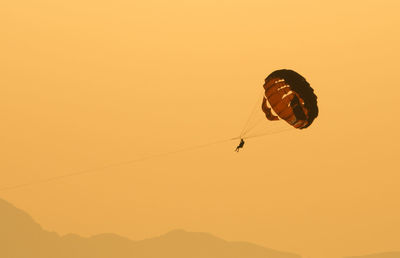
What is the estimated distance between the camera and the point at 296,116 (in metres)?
33.8

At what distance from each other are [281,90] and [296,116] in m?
1.69

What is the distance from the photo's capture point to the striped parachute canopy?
33188mm

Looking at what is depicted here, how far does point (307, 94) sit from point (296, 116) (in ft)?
4.58

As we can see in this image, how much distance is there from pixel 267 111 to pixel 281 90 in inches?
89.6

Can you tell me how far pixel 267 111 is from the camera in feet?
119

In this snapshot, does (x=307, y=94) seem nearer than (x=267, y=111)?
Yes

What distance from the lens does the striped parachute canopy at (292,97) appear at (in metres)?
33.2

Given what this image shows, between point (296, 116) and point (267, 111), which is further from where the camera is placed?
point (267, 111)

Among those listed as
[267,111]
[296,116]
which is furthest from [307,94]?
[267,111]

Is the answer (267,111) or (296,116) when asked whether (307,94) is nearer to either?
(296,116)

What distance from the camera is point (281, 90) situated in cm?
3447

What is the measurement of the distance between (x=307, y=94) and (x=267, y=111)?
3.80 meters

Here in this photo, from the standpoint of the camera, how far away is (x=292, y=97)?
112ft
